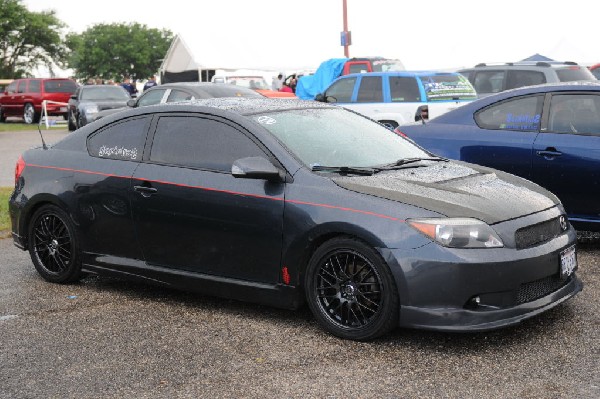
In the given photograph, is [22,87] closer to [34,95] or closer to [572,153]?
[34,95]

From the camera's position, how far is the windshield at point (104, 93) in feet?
88.5

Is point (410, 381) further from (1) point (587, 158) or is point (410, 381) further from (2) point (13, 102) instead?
(2) point (13, 102)

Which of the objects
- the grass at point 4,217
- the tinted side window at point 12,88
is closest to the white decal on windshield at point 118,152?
the grass at point 4,217

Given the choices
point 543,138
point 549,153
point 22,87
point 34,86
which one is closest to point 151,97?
point 543,138

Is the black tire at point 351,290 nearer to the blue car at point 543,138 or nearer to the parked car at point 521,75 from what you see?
the blue car at point 543,138

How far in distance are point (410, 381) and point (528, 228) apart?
4.15 ft

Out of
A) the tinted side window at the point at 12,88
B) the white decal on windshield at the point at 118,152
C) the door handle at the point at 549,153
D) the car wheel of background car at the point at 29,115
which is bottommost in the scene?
the car wheel of background car at the point at 29,115

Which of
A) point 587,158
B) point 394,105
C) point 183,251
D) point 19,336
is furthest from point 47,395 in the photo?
point 394,105

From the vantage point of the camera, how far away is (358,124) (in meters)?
6.53

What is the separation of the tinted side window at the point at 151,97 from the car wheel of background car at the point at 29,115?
21.0 m

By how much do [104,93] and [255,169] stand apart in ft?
75.0

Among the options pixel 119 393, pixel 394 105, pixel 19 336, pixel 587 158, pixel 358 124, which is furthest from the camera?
pixel 394 105

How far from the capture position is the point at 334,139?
19.8ft

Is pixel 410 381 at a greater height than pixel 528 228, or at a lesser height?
lesser
